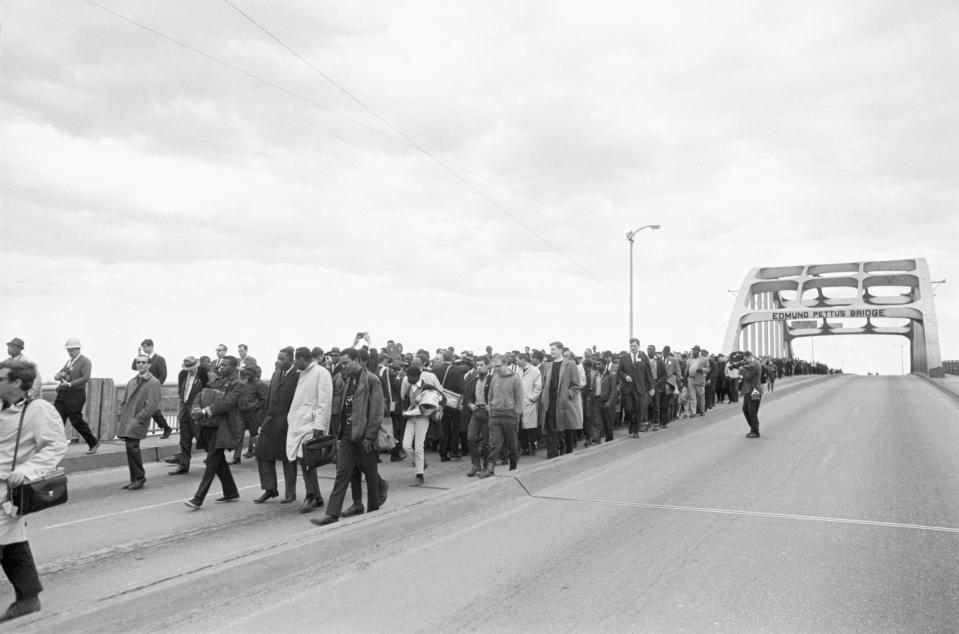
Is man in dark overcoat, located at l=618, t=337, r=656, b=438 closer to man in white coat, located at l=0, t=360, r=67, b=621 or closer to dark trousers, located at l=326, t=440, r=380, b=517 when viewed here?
dark trousers, located at l=326, t=440, r=380, b=517

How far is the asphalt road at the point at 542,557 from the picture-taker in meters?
4.39

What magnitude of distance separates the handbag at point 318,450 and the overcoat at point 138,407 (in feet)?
9.60

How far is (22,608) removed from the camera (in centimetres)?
423

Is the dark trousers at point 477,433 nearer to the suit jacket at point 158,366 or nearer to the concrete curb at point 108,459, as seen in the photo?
the concrete curb at point 108,459

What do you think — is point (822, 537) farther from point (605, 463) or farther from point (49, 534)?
point (49, 534)

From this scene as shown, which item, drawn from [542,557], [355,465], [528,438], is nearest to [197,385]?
[355,465]

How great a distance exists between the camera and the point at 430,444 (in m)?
14.1

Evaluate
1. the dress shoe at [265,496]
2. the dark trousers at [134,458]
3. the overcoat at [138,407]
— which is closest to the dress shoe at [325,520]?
the dress shoe at [265,496]

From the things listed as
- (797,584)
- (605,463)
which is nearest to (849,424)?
(605,463)

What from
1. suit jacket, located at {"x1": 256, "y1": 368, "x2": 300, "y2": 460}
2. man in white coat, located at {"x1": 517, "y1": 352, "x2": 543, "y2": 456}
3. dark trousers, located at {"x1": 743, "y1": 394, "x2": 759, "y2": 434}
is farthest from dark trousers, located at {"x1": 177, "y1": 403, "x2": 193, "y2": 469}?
dark trousers, located at {"x1": 743, "y1": 394, "x2": 759, "y2": 434}

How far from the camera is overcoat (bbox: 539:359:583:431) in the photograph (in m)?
Answer: 11.8

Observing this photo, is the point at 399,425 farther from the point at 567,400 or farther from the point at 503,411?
the point at 503,411

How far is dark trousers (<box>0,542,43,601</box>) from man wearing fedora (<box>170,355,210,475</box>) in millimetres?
6124

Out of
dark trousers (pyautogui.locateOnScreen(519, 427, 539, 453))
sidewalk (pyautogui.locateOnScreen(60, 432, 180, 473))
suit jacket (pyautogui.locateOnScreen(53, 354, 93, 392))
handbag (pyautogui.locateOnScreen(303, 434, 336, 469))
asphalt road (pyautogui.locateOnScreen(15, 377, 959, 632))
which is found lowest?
asphalt road (pyautogui.locateOnScreen(15, 377, 959, 632))
